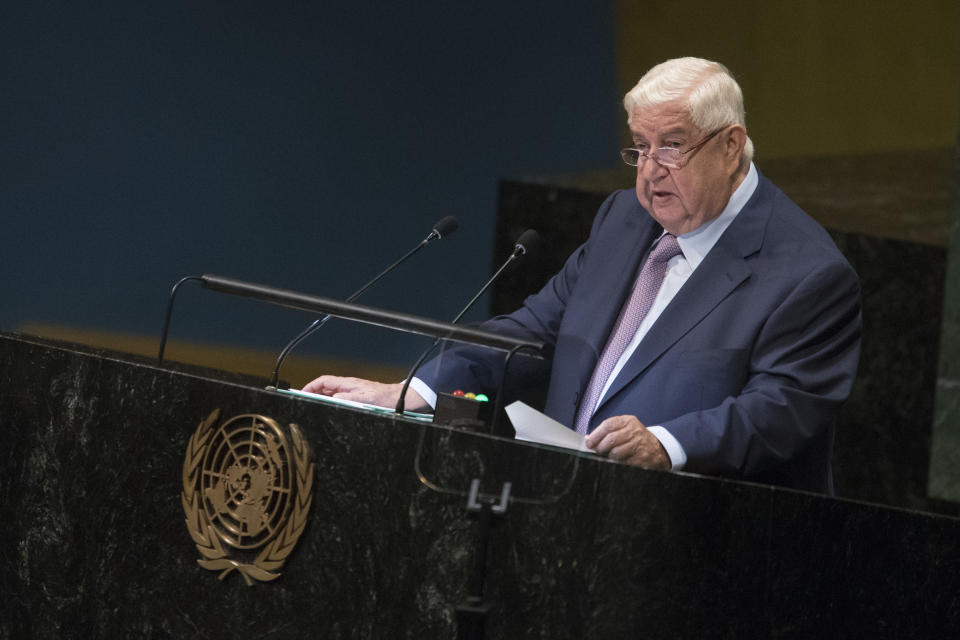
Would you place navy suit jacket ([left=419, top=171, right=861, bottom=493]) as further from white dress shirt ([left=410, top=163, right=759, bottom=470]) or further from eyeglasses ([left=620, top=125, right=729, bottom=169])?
eyeglasses ([left=620, top=125, right=729, bottom=169])

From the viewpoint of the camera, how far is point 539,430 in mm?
2047

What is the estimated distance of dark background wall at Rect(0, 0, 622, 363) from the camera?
4.92m

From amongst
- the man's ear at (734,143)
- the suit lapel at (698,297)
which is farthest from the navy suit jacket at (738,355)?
the man's ear at (734,143)

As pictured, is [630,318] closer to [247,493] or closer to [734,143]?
[734,143]

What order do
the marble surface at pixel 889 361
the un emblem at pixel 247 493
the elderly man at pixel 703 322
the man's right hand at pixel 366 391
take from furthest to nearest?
1. the marble surface at pixel 889 361
2. the man's right hand at pixel 366 391
3. the elderly man at pixel 703 322
4. the un emblem at pixel 247 493

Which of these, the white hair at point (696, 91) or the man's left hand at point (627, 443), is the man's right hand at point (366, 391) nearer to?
the man's left hand at point (627, 443)

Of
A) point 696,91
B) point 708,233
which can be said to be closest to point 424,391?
point 708,233

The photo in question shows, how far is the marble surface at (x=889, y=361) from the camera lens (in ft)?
15.1

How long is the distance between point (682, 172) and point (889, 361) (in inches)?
91.4

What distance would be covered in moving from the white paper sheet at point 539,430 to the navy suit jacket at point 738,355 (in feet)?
0.70

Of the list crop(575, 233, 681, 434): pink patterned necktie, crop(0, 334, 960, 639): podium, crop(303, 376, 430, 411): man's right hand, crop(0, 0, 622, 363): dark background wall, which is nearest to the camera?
crop(0, 334, 960, 639): podium

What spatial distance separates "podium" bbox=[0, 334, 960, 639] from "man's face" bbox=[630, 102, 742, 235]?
959 mm

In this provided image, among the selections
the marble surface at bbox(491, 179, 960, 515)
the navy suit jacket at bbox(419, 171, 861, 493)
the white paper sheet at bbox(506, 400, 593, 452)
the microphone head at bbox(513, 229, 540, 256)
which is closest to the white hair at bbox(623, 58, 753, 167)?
the navy suit jacket at bbox(419, 171, 861, 493)

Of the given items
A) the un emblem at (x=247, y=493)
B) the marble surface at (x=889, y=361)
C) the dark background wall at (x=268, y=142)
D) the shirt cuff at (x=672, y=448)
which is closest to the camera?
the un emblem at (x=247, y=493)
